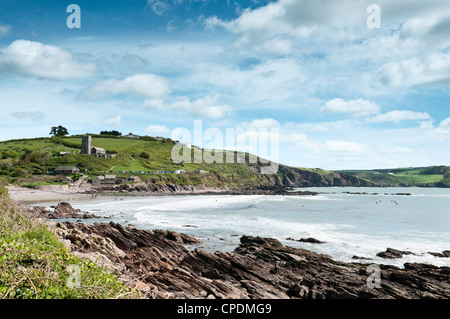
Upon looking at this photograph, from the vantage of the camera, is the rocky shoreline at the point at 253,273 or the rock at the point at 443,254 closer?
the rocky shoreline at the point at 253,273

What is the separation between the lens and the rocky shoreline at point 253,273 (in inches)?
606

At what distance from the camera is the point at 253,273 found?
1988 centimetres

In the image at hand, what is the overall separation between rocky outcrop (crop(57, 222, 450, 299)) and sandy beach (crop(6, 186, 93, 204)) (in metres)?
67.8

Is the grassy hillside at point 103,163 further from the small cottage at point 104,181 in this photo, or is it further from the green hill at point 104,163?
the small cottage at point 104,181

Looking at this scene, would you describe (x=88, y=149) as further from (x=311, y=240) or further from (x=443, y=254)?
(x=443, y=254)

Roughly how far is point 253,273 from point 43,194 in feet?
293

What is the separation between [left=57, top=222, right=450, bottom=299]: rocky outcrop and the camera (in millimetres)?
15438

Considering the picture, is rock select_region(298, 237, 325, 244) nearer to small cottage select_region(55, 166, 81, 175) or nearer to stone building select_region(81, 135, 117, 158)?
small cottage select_region(55, 166, 81, 175)

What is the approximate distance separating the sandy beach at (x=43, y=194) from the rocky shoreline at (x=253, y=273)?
220 ft

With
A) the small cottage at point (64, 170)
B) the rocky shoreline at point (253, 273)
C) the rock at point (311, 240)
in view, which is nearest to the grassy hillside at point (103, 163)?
the small cottage at point (64, 170)

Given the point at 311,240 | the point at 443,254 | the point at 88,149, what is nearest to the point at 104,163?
the point at 88,149

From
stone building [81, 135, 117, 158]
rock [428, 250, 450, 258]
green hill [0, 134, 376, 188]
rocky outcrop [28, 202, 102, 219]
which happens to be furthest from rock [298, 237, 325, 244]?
stone building [81, 135, 117, 158]

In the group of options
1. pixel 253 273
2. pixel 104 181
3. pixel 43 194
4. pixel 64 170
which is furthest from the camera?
pixel 64 170

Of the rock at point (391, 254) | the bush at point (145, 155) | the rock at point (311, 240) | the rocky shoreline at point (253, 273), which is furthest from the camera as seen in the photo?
the bush at point (145, 155)
